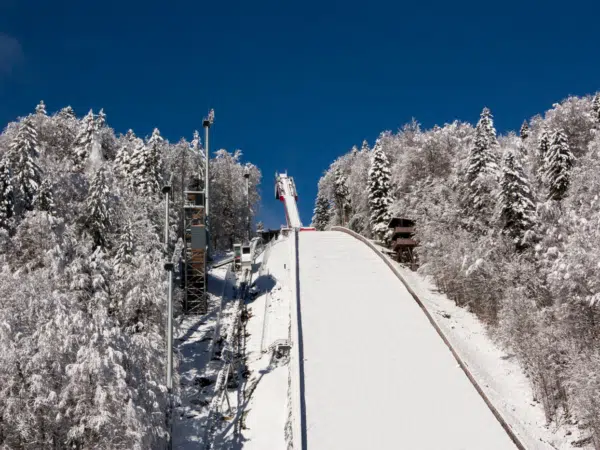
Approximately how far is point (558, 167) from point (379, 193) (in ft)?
50.1

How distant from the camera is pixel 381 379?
64.8ft

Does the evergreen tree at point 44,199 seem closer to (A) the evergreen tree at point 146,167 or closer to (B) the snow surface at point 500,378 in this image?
(A) the evergreen tree at point 146,167

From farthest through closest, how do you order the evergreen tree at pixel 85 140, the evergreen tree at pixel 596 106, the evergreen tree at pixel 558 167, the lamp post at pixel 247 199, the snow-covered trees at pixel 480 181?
the lamp post at pixel 247 199, the evergreen tree at pixel 596 106, the evergreen tree at pixel 85 140, the evergreen tree at pixel 558 167, the snow-covered trees at pixel 480 181

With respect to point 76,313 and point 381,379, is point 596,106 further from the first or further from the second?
point 76,313

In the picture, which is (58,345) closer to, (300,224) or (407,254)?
(407,254)

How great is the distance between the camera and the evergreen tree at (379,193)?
4500cm

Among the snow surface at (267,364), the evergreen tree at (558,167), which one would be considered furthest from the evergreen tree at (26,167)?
the evergreen tree at (558,167)

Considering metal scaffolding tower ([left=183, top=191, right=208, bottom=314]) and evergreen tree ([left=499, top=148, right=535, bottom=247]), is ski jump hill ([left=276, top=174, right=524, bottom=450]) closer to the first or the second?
metal scaffolding tower ([left=183, top=191, right=208, bottom=314])

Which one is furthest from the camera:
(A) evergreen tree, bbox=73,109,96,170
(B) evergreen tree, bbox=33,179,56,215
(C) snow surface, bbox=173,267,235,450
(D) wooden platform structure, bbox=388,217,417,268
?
(A) evergreen tree, bbox=73,109,96,170

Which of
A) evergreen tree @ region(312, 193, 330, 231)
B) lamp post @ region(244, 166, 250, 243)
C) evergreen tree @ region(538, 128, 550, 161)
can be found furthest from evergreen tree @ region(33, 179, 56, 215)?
evergreen tree @ region(312, 193, 330, 231)

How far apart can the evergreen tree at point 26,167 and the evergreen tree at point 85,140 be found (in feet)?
49.0

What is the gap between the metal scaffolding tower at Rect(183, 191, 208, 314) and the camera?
99.8ft

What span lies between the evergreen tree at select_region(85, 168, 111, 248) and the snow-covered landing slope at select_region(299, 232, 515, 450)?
417 inches

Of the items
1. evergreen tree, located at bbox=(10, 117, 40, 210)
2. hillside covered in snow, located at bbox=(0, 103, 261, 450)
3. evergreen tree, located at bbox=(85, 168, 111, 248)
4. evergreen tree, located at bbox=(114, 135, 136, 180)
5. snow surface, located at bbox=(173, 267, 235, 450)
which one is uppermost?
evergreen tree, located at bbox=(114, 135, 136, 180)
